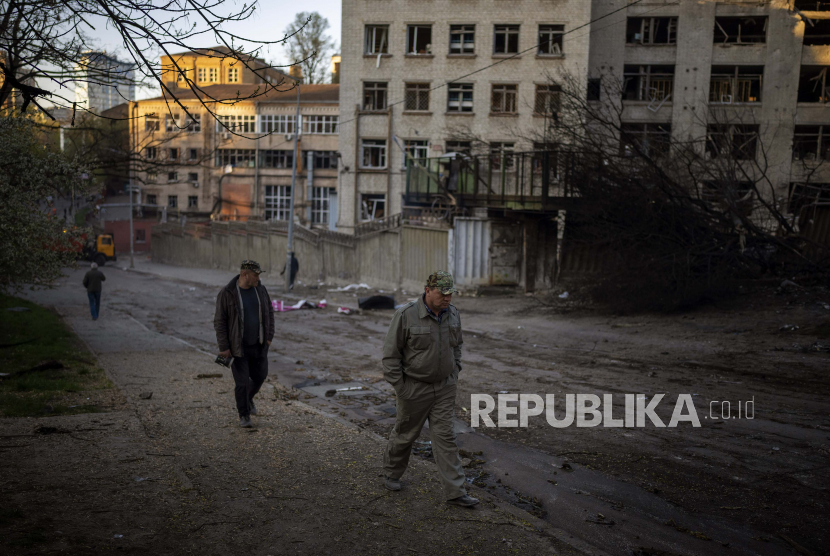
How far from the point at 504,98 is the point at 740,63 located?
12315 mm

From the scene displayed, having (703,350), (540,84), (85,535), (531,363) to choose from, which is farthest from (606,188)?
(540,84)

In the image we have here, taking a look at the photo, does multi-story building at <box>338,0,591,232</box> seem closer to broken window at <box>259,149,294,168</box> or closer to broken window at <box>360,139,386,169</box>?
broken window at <box>360,139,386,169</box>

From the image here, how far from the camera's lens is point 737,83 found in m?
36.0

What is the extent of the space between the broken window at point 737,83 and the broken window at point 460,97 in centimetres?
1281

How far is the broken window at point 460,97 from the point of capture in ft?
124

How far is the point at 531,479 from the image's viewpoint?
641 centimetres

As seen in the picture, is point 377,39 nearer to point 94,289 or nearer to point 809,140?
Answer: point 809,140

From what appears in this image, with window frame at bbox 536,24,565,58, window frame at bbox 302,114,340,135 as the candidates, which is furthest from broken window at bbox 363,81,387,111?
window frame at bbox 302,114,340,135

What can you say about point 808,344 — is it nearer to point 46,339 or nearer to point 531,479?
point 531,479

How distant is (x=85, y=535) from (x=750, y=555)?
4632 millimetres

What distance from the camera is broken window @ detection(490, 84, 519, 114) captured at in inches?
1470

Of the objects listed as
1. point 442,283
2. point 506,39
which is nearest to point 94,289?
point 442,283

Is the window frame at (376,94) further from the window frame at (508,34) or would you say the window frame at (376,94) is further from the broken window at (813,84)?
the broken window at (813,84)

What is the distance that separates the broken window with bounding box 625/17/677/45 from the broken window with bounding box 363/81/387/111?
13900 mm
